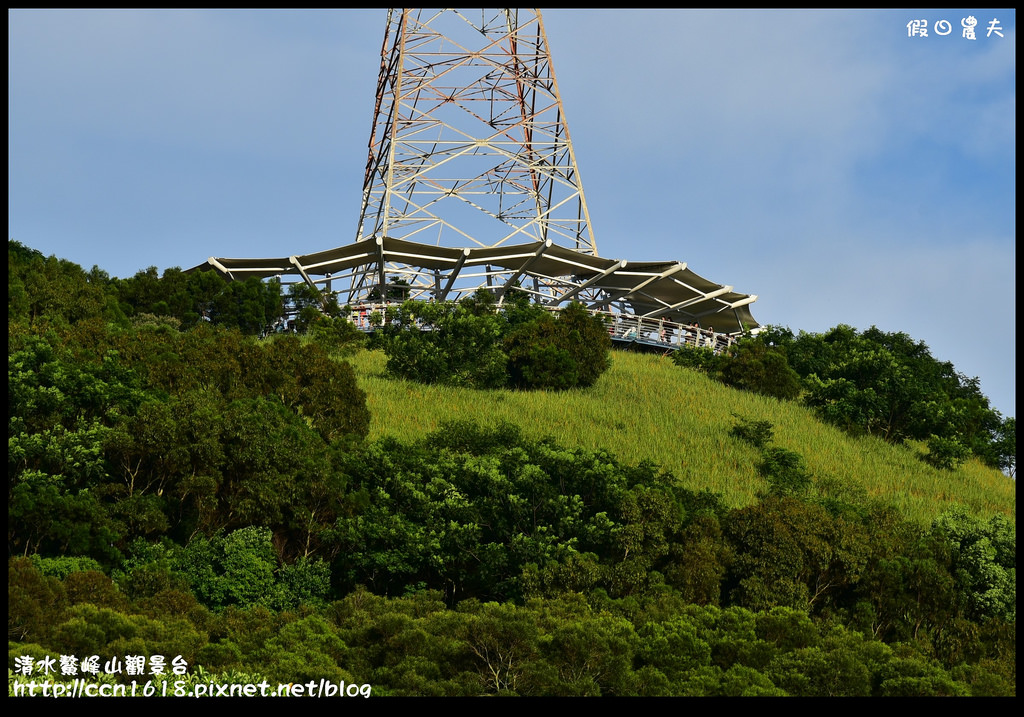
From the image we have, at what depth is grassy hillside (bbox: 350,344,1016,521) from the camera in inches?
810

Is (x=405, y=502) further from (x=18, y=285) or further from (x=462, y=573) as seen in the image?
(x=18, y=285)

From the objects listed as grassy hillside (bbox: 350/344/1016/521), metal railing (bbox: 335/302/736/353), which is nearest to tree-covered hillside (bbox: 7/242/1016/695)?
grassy hillside (bbox: 350/344/1016/521)

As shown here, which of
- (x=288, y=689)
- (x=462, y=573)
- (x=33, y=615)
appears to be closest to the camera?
(x=288, y=689)

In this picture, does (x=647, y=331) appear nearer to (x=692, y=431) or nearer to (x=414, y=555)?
(x=692, y=431)

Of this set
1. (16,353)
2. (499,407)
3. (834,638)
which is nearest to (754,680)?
(834,638)

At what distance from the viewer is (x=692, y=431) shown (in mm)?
23031

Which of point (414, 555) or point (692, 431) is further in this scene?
point (692, 431)

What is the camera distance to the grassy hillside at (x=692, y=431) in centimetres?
2058

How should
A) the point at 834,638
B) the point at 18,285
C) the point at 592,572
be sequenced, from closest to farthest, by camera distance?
1. the point at 834,638
2. the point at 592,572
3. the point at 18,285

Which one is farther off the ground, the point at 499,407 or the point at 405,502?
the point at 499,407

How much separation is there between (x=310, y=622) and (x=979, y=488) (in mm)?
15578

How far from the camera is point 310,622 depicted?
1247 centimetres

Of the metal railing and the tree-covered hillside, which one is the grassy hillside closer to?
the tree-covered hillside

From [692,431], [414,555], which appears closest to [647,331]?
[692,431]
